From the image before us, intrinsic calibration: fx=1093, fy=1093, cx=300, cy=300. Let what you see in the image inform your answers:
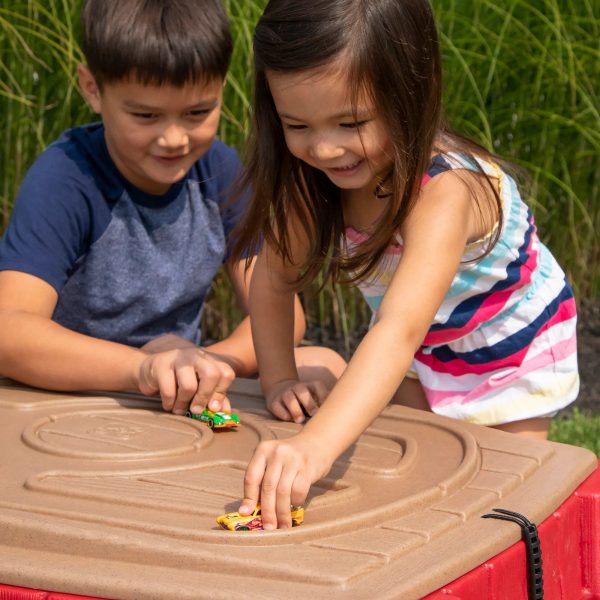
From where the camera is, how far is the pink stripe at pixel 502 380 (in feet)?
6.53

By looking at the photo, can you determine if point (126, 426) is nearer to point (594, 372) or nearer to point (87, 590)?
point (87, 590)

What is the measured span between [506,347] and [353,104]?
67 centimetres

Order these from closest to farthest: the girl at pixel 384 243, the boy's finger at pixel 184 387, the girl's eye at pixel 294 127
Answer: the girl at pixel 384 243
the girl's eye at pixel 294 127
the boy's finger at pixel 184 387

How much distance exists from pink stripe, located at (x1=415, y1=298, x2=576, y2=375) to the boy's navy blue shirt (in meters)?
0.50

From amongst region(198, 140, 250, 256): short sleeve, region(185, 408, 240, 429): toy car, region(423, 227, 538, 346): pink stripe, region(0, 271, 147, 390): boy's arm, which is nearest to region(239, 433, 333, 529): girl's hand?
region(185, 408, 240, 429): toy car

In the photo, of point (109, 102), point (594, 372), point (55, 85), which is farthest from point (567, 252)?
point (109, 102)

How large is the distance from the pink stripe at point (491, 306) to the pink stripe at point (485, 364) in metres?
0.06

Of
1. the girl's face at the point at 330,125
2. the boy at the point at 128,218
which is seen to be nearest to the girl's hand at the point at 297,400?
the boy at the point at 128,218

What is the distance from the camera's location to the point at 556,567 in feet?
4.71

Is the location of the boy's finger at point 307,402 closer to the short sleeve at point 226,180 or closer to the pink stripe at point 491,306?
the pink stripe at point 491,306

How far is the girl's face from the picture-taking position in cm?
150

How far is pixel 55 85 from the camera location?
300 cm

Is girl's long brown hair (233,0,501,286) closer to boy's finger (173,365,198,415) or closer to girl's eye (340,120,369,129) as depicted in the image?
girl's eye (340,120,369,129)

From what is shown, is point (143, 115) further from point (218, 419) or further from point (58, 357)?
point (218, 419)
